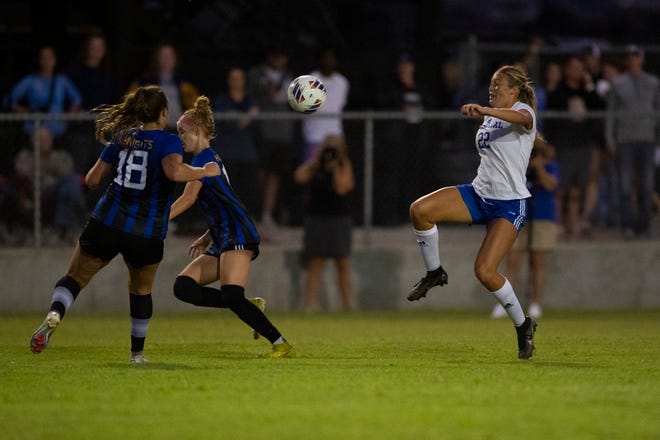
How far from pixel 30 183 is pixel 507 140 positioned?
7.36 m

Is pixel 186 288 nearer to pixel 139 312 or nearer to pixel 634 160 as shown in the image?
pixel 139 312

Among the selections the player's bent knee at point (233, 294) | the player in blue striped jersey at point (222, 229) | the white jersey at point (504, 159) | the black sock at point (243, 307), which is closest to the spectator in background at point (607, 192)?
the white jersey at point (504, 159)

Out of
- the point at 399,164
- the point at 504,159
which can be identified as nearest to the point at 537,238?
the point at 399,164

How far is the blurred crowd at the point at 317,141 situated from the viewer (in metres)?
16.6

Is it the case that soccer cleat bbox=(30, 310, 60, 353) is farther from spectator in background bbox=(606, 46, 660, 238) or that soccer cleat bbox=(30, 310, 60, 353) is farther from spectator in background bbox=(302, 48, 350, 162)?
spectator in background bbox=(606, 46, 660, 238)

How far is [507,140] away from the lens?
1109 cm

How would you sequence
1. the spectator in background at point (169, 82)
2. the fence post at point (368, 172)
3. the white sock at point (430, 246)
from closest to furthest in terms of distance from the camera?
the white sock at point (430, 246) < the spectator in background at point (169, 82) < the fence post at point (368, 172)

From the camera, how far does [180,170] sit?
988 cm

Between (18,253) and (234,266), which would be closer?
(234,266)

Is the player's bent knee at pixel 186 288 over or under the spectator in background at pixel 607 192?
under

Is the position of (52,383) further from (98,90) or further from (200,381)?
(98,90)

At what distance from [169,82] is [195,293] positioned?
641 cm

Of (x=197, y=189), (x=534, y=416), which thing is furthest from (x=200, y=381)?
(x=534, y=416)

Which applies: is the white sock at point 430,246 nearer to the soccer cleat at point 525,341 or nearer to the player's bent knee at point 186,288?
the soccer cleat at point 525,341
